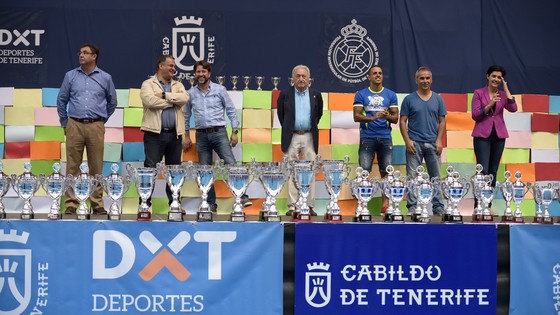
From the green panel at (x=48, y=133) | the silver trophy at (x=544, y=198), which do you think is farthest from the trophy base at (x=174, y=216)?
the green panel at (x=48, y=133)

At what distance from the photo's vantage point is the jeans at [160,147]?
7199 millimetres

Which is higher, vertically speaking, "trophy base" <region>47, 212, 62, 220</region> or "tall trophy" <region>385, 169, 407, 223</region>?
"tall trophy" <region>385, 169, 407, 223</region>

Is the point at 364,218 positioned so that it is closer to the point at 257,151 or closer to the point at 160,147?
the point at 160,147

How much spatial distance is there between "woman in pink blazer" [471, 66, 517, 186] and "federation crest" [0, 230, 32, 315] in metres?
3.95

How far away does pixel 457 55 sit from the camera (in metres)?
9.25

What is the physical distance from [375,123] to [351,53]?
1887 millimetres

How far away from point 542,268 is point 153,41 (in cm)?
516

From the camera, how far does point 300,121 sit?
7.39 metres

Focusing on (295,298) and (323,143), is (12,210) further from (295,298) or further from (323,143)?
(295,298)

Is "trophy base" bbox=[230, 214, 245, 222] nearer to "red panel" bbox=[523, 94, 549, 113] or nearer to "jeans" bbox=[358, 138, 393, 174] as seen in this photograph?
"jeans" bbox=[358, 138, 393, 174]

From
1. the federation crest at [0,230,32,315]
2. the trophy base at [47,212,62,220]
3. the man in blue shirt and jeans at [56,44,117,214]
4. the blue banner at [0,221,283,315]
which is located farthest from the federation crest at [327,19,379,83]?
the federation crest at [0,230,32,315]

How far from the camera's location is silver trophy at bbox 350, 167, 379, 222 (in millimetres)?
4820

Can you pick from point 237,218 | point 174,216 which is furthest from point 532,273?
point 174,216

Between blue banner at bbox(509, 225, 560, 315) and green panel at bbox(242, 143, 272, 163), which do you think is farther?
green panel at bbox(242, 143, 272, 163)
